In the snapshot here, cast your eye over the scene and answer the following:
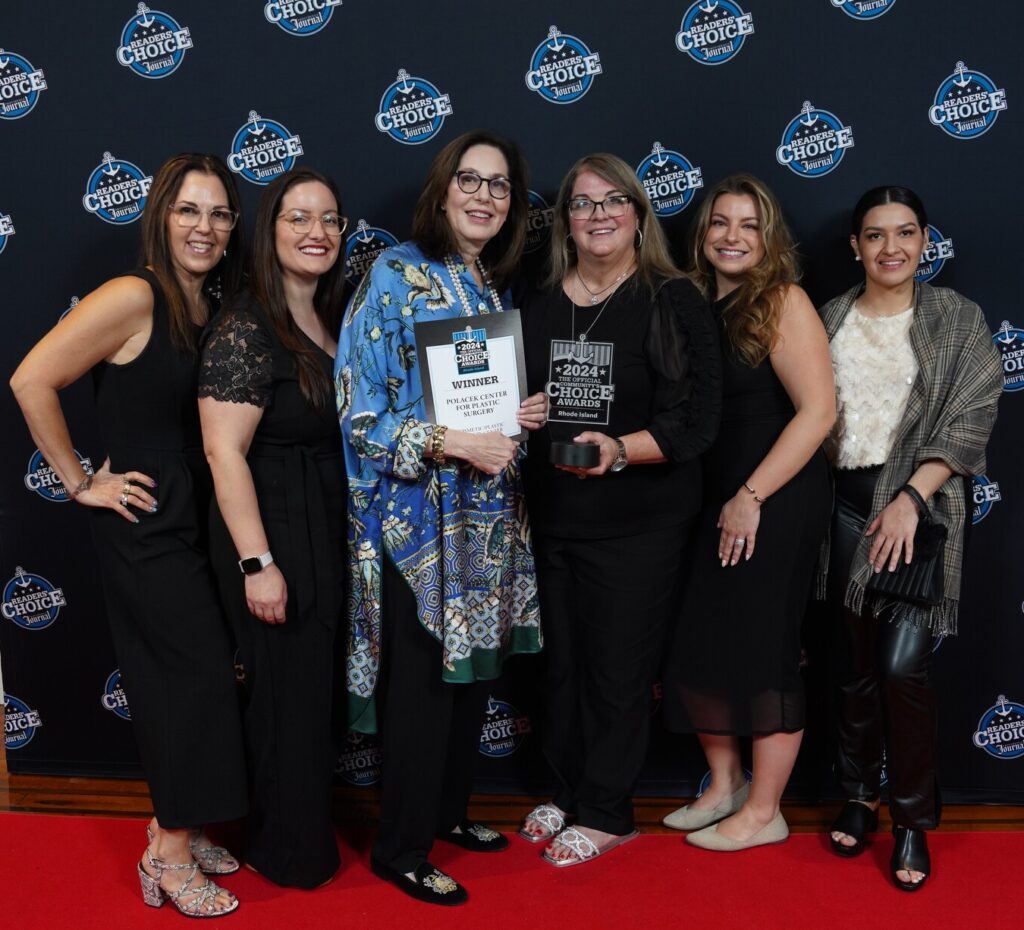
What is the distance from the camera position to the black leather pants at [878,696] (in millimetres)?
2283

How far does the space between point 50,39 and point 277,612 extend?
5.93 ft

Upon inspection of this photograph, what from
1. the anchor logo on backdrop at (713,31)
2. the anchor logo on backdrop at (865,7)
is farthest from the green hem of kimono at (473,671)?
the anchor logo on backdrop at (865,7)

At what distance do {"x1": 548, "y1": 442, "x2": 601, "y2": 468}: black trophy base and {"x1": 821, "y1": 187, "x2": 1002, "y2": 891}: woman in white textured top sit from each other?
0.76 meters

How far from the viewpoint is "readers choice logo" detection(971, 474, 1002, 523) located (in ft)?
8.85

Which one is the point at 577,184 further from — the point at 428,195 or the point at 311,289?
the point at 311,289

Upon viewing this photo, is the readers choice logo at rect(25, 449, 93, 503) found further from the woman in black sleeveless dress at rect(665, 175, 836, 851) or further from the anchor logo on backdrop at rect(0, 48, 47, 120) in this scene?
the woman in black sleeveless dress at rect(665, 175, 836, 851)

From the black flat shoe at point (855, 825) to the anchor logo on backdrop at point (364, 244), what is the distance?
1972 millimetres

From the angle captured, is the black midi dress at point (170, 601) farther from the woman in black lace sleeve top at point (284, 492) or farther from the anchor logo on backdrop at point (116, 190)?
the anchor logo on backdrop at point (116, 190)

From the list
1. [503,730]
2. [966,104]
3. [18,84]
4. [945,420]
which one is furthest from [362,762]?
[966,104]

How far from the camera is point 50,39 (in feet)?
8.77

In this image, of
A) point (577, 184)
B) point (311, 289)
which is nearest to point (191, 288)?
Answer: point (311, 289)

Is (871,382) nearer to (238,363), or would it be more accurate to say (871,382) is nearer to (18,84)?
(238,363)

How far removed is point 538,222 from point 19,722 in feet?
7.24

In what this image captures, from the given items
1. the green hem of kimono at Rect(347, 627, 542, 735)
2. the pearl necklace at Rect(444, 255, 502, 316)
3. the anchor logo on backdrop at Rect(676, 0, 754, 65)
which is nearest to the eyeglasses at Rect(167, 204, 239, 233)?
the pearl necklace at Rect(444, 255, 502, 316)
